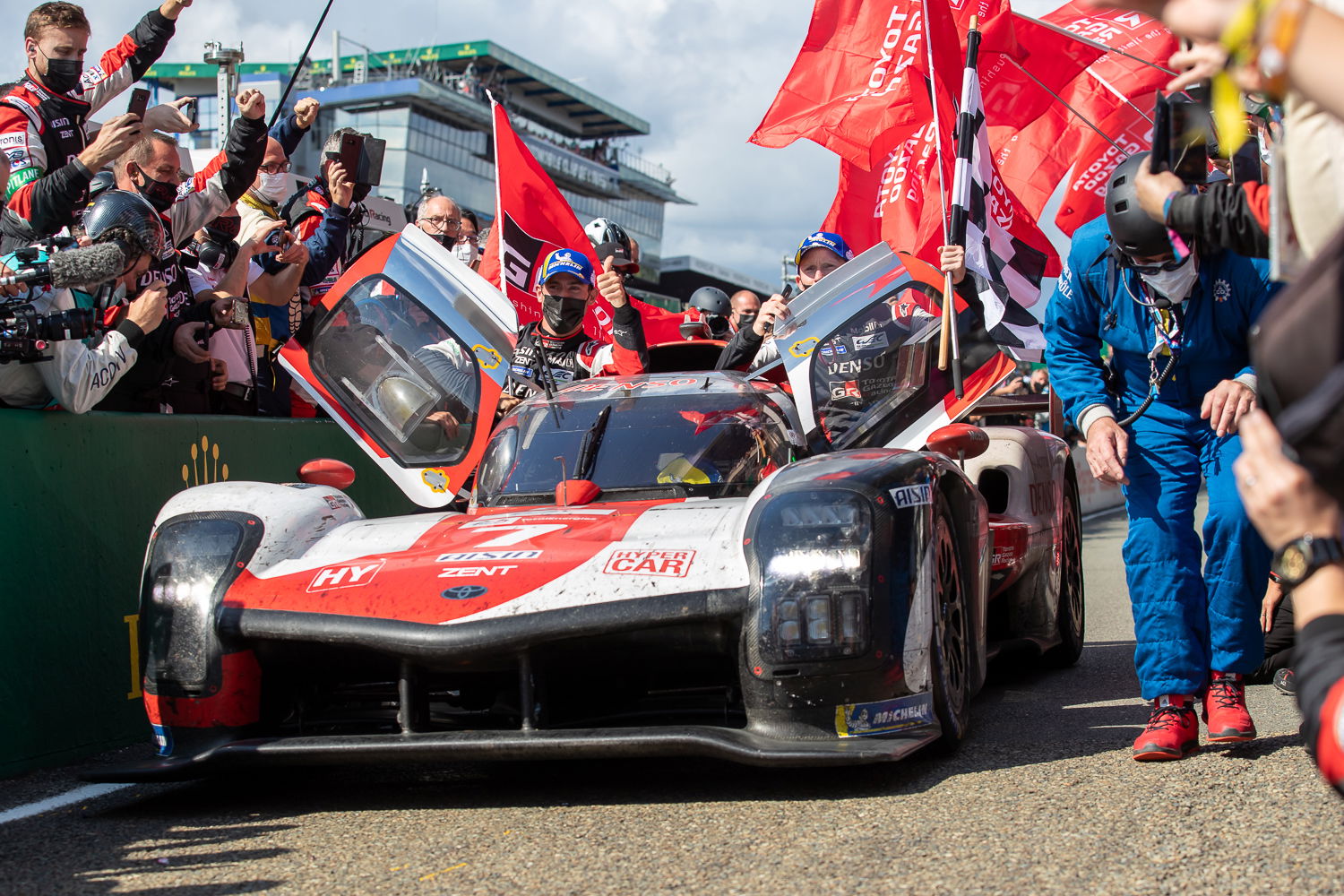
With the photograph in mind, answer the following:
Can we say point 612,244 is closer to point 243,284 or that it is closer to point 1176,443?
point 243,284

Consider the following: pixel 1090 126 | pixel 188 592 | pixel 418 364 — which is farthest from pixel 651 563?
pixel 1090 126

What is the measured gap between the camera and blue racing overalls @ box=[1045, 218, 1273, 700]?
446 cm

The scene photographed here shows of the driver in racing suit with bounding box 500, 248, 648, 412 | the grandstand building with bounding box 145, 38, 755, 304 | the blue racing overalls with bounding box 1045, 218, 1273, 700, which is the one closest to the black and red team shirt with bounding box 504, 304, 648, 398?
the driver in racing suit with bounding box 500, 248, 648, 412

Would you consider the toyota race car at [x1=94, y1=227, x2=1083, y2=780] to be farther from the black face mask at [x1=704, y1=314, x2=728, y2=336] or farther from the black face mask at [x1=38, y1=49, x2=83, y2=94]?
the black face mask at [x1=704, y1=314, x2=728, y2=336]

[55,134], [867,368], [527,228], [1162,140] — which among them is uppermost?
[55,134]

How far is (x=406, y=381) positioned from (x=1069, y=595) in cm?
314

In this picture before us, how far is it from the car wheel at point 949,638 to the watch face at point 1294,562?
226 centimetres

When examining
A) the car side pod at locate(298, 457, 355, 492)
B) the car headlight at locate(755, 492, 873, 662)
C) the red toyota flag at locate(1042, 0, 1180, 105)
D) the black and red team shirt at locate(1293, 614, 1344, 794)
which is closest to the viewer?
the black and red team shirt at locate(1293, 614, 1344, 794)

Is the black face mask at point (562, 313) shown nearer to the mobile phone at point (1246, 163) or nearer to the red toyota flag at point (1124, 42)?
the mobile phone at point (1246, 163)

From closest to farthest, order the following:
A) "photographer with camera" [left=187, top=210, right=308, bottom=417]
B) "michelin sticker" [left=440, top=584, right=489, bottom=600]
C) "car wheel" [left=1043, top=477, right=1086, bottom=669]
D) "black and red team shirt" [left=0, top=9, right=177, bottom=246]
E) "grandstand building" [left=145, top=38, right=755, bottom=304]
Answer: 1. "michelin sticker" [left=440, top=584, right=489, bottom=600]
2. "black and red team shirt" [left=0, top=9, right=177, bottom=246]
3. "car wheel" [left=1043, top=477, right=1086, bottom=669]
4. "photographer with camera" [left=187, top=210, right=308, bottom=417]
5. "grandstand building" [left=145, top=38, right=755, bottom=304]

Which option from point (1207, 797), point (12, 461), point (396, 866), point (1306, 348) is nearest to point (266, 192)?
point (12, 461)

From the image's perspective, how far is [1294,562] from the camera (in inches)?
74.5

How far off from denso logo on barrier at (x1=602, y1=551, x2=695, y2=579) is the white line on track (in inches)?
70.2

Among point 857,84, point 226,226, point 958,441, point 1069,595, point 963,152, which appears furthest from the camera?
point 857,84
